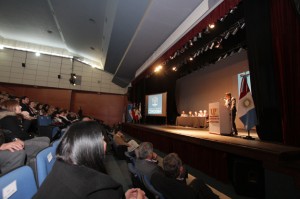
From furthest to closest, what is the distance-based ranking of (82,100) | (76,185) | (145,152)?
(82,100) → (145,152) → (76,185)

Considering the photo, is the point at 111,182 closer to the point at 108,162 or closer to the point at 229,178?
the point at 229,178

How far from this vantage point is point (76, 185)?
0.73m

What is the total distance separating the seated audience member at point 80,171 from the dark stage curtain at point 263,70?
8.11 ft

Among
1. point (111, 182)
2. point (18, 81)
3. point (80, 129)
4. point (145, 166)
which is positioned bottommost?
point (145, 166)

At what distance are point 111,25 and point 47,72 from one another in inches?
288

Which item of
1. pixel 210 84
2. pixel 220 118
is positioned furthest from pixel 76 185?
pixel 210 84

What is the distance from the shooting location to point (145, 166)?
202 centimetres

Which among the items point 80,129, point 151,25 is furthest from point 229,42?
point 80,129

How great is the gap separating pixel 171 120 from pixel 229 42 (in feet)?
16.3

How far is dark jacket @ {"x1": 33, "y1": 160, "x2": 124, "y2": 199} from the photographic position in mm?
718

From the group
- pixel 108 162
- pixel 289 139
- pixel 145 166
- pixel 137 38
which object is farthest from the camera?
pixel 137 38

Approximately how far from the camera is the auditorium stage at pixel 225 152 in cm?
186

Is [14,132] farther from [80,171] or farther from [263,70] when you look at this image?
[263,70]

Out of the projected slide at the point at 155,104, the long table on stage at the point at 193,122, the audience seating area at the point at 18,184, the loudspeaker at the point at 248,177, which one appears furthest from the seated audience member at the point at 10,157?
the projected slide at the point at 155,104
